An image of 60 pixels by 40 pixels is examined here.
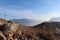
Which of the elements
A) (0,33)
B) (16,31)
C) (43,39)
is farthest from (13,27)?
(43,39)

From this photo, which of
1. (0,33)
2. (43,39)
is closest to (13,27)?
(0,33)

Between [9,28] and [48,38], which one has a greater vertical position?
[9,28]

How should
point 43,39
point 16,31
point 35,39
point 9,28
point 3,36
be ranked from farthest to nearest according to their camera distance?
1. point 43,39
2. point 35,39
3. point 16,31
4. point 9,28
5. point 3,36

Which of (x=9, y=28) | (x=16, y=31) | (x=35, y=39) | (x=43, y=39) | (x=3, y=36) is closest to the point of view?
(x=3, y=36)

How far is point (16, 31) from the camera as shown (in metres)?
19.5

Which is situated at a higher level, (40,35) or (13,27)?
(13,27)

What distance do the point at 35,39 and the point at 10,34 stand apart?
14.9ft

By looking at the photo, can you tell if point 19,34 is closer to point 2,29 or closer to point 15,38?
point 15,38

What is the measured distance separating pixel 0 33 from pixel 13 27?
7.54ft

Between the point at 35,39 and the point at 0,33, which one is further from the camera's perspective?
the point at 35,39

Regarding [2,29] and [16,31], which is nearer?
[2,29]

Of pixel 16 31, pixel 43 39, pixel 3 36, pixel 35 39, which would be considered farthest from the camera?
pixel 43 39

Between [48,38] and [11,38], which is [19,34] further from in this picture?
[48,38]

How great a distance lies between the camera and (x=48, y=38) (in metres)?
25.0
